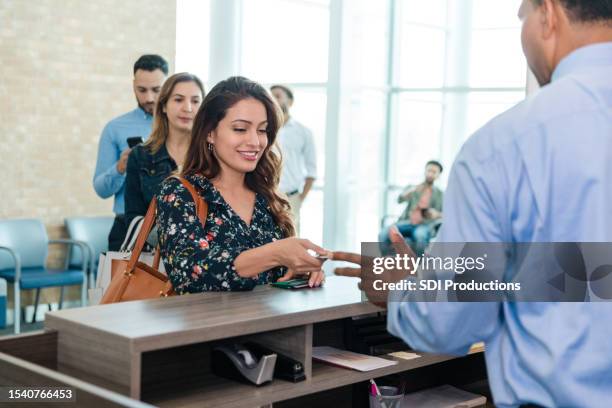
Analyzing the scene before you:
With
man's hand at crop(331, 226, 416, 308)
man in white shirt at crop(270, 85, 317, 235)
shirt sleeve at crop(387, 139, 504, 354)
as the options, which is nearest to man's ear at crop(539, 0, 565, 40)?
shirt sleeve at crop(387, 139, 504, 354)

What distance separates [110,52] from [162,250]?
18.7ft

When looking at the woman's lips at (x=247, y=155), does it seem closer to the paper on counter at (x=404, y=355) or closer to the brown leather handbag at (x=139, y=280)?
the brown leather handbag at (x=139, y=280)

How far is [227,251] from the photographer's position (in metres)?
2.61

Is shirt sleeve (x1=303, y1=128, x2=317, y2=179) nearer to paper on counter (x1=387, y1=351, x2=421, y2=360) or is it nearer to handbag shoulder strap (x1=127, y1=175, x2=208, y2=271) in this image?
handbag shoulder strap (x1=127, y1=175, x2=208, y2=271)

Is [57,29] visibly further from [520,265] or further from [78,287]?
[520,265]

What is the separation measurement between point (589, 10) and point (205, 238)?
1.46 metres

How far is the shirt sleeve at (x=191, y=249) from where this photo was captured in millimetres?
2549

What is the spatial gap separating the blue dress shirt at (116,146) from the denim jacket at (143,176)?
2.91 ft

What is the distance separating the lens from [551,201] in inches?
60.2

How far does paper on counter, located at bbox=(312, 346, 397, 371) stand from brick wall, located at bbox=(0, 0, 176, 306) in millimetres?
5303

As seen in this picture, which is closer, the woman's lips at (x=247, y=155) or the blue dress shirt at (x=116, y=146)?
the woman's lips at (x=247, y=155)

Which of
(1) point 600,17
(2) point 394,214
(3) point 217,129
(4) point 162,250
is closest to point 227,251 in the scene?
(4) point 162,250

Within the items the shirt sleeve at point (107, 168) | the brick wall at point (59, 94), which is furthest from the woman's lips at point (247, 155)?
the brick wall at point (59, 94)

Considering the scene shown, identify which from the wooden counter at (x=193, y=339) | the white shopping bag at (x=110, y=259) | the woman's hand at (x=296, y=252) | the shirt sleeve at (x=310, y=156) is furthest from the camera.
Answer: the shirt sleeve at (x=310, y=156)
